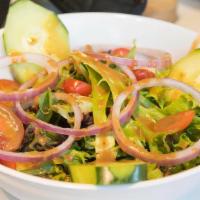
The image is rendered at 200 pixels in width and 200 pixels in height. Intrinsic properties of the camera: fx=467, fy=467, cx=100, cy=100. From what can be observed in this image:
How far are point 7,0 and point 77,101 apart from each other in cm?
53

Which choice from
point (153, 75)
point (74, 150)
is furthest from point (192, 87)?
point (74, 150)

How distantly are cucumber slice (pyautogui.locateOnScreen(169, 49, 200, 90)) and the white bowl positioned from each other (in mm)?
124

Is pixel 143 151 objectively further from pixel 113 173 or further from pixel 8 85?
pixel 8 85

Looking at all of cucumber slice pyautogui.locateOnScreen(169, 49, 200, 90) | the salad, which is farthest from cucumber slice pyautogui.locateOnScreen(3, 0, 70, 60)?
cucumber slice pyautogui.locateOnScreen(169, 49, 200, 90)

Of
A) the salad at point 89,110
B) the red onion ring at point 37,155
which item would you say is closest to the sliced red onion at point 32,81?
the salad at point 89,110

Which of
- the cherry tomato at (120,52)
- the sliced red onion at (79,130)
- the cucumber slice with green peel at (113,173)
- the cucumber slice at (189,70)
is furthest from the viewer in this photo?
the cherry tomato at (120,52)

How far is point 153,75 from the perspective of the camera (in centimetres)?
88

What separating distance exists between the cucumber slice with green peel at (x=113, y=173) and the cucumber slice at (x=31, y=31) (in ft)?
1.21

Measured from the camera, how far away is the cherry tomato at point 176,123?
71 cm

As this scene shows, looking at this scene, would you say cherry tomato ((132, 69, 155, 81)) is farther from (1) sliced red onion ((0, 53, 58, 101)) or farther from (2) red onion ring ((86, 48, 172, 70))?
(1) sliced red onion ((0, 53, 58, 101))

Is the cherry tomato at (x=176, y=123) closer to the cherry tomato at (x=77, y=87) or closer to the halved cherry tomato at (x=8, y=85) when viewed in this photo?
the cherry tomato at (x=77, y=87)

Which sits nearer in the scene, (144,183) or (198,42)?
(144,183)

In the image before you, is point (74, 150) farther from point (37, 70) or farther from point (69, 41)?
point (69, 41)

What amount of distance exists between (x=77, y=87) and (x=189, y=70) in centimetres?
21
